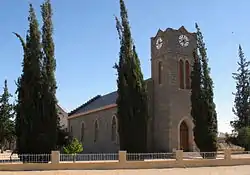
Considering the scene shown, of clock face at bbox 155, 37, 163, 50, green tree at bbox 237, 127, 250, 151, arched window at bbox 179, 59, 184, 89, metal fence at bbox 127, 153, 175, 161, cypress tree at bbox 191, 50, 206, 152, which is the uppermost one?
clock face at bbox 155, 37, 163, 50

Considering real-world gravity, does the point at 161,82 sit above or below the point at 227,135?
above

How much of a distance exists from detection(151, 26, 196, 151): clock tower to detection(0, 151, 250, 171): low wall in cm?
683

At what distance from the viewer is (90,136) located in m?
40.6

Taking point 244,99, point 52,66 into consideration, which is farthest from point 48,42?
point 244,99

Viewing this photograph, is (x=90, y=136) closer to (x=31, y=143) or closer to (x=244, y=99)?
(x=31, y=143)

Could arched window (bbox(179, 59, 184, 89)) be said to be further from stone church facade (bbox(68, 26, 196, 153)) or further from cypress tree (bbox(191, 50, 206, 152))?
cypress tree (bbox(191, 50, 206, 152))

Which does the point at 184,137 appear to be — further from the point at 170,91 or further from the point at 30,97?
the point at 30,97

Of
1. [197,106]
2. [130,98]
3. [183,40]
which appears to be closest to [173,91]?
[197,106]

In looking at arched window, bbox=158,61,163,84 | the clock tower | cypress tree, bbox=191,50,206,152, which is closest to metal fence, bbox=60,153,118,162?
cypress tree, bbox=191,50,206,152

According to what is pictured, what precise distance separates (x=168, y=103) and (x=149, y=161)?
9857mm

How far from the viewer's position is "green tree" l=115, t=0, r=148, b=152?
25.8 metres

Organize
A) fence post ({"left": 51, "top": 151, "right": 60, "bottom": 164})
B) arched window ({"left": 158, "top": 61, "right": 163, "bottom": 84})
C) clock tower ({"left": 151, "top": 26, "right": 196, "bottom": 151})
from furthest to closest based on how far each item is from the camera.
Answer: arched window ({"left": 158, "top": 61, "right": 163, "bottom": 84})
clock tower ({"left": 151, "top": 26, "right": 196, "bottom": 151})
fence post ({"left": 51, "top": 151, "right": 60, "bottom": 164})

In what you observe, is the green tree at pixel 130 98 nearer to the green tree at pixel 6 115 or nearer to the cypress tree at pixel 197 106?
the cypress tree at pixel 197 106

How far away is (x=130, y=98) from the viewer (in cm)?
2623
